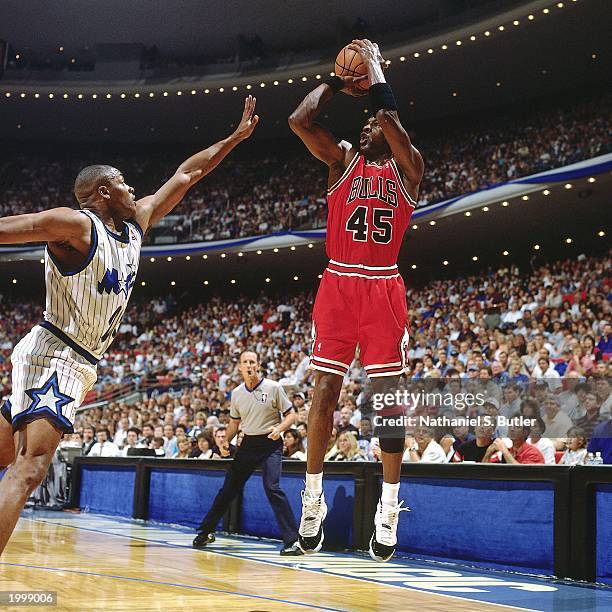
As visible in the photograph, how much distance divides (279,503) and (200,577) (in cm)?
233

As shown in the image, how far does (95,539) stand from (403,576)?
371 centimetres

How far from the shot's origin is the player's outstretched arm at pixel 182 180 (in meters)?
4.68

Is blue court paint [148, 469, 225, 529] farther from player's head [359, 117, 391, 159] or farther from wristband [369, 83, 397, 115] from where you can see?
wristband [369, 83, 397, 115]

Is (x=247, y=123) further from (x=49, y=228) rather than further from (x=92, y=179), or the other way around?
(x=49, y=228)

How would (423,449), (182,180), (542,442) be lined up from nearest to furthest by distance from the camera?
(182,180) < (542,442) < (423,449)

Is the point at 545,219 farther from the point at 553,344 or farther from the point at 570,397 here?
the point at 570,397

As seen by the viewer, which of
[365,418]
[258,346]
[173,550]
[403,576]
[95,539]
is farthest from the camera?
[258,346]

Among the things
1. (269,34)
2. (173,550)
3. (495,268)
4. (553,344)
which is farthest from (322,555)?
(269,34)

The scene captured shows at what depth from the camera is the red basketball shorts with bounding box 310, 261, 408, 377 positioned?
458 centimetres

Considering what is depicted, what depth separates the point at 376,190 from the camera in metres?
4.64

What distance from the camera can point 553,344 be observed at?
44.2ft

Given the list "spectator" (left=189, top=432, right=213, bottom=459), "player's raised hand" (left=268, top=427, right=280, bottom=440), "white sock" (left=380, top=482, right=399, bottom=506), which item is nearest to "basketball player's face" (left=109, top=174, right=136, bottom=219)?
"white sock" (left=380, top=482, right=399, bottom=506)

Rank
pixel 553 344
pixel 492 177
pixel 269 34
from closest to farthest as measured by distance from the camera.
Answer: pixel 553 344, pixel 492 177, pixel 269 34

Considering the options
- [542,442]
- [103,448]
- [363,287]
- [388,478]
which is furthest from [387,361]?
[103,448]
